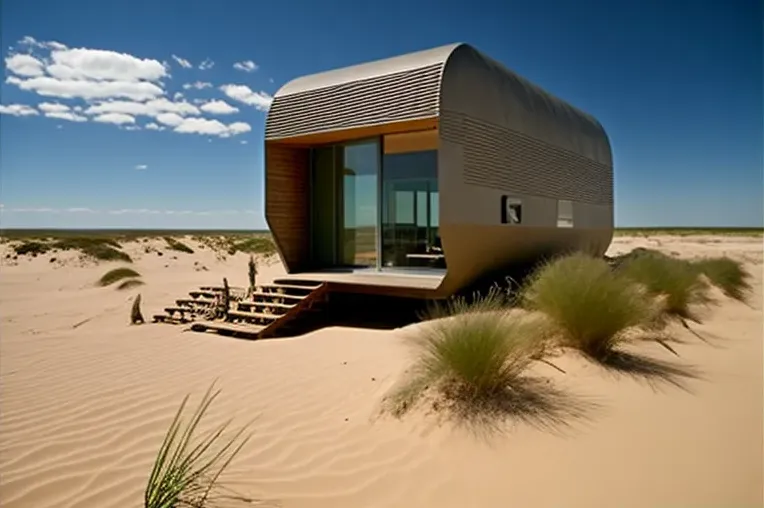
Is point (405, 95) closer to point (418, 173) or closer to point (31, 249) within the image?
point (418, 173)

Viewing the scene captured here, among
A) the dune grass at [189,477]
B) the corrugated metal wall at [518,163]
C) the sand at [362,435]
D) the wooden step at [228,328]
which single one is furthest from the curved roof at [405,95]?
the dune grass at [189,477]

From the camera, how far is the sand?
312cm

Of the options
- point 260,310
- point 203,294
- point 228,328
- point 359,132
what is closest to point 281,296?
point 260,310

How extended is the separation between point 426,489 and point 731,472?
180cm

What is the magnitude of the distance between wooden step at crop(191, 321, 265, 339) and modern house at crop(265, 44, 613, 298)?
1620 millimetres

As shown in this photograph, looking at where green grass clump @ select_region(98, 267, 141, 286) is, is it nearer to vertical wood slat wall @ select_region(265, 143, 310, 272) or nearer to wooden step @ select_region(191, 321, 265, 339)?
vertical wood slat wall @ select_region(265, 143, 310, 272)

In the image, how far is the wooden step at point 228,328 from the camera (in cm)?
788

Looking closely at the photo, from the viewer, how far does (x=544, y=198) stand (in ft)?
36.4

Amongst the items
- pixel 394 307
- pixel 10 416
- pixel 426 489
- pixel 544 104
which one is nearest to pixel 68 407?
pixel 10 416

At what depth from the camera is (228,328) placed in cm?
816

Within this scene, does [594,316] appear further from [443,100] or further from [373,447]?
[443,100]

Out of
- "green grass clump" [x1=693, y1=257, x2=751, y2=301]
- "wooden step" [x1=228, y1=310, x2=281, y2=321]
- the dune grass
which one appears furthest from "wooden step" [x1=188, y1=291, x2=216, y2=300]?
"green grass clump" [x1=693, y1=257, x2=751, y2=301]

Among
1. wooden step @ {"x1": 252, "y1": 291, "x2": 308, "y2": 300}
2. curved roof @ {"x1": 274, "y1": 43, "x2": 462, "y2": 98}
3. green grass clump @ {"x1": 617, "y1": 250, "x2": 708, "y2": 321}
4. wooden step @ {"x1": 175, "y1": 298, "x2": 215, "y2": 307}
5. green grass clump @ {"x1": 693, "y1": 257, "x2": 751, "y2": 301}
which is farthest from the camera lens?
green grass clump @ {"x1": 693, "y1": 257, "x2": 751, "y2": 301}

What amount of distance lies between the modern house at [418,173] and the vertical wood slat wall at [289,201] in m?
0.02
